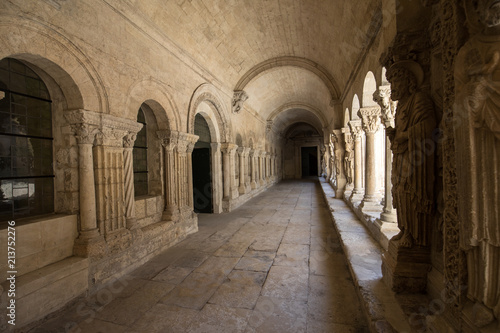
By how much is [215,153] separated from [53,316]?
5.81m

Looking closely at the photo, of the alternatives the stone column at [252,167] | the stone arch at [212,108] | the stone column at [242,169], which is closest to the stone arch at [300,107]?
the stone column at [252,167]

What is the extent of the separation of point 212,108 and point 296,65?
335 cm

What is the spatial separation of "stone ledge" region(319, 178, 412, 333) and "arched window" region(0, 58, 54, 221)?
406cm

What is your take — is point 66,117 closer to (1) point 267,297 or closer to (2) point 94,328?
(2) point 94,328

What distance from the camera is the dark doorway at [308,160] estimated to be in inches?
1056

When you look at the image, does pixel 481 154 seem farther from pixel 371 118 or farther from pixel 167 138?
pixel 167 138

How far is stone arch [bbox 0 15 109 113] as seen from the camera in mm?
2436

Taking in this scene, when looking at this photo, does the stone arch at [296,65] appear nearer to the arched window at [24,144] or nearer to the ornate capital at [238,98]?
the ornate capital at [238,98]

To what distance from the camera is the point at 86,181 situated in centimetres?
329

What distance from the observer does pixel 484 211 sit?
1309 mm

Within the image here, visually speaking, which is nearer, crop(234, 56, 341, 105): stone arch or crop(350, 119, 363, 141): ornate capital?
crop(350, 119, 363, 141): ornate capital

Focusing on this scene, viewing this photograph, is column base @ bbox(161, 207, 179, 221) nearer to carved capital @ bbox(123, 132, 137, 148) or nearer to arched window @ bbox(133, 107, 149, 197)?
arched window @ bbox(133, 107, 149, 197)

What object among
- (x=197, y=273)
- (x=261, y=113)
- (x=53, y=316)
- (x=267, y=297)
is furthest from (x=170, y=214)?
(x=261, y=113)

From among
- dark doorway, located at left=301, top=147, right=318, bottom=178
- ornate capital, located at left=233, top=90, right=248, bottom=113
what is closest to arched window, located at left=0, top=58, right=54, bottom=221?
ornate capital, located at left=233, top=90, right=248, bottom=113
